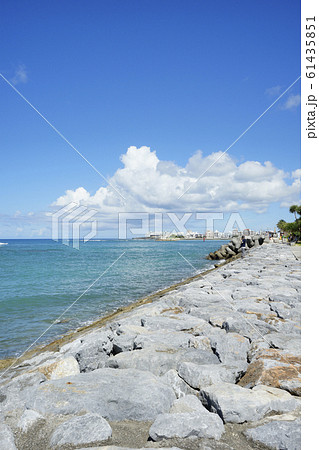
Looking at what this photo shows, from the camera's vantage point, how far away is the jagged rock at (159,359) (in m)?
2.92

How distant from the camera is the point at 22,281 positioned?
14.0 metres

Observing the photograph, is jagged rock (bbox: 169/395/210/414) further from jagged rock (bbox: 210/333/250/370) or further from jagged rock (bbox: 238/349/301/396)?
jagged rock (bbox: 210/333/250/370)

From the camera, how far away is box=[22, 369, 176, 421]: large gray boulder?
6.90 feet

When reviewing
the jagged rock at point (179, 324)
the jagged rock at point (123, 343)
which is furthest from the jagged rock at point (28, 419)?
the jagged rock at point (179, 324)

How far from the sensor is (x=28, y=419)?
79.4 inches

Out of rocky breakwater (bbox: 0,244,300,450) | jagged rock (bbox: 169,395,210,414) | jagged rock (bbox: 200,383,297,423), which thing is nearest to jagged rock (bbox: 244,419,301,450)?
rocky breakwater (bbox: 0,244,300,450)

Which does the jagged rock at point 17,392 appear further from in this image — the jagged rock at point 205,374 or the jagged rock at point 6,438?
the jagged rock at point 205,374

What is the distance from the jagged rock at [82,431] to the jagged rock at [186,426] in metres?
0.30

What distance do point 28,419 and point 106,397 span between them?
1.73ft

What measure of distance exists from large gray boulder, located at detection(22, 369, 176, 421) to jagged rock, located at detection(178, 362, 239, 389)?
27cm

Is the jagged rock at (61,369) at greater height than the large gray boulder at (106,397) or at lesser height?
lesser

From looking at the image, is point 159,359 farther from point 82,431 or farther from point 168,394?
point 82,431

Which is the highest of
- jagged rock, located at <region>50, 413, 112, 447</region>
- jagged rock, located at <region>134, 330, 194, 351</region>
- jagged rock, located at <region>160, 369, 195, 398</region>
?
jagged rock, located at <region>50, 413, 112, 447</region>
